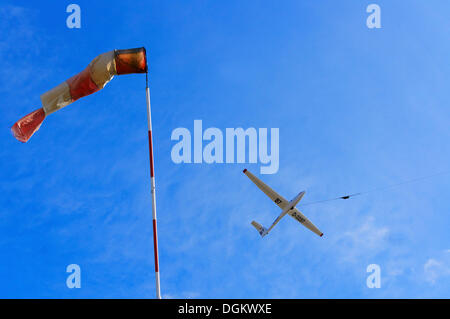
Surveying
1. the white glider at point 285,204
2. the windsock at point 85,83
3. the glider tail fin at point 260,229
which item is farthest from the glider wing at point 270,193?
the windsock at point 85,83

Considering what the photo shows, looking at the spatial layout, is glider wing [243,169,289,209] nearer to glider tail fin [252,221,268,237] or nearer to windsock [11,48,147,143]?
glider tail fin [252,221,268,237]

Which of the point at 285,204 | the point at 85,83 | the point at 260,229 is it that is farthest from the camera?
the point at 260,229

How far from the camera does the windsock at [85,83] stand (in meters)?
48.1

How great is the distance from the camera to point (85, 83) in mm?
48812

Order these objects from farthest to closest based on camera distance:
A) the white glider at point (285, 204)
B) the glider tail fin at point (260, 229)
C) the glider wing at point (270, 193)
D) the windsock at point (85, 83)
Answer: the glider tail fin at point (260, 229) → the glider wing at point (270, 193) → the white glider at point (285, 204) → the windsock at point (85, 83)

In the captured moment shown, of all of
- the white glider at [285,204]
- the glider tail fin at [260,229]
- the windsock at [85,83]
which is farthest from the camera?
the glider tail fin at [260,229]

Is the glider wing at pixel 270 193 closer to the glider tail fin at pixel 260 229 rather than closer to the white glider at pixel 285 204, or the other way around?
the white glider at pixel 285 204

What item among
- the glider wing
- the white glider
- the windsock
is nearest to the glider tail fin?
the white glider

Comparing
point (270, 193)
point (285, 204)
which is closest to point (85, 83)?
point (270, 193)

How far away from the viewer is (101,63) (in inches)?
1889

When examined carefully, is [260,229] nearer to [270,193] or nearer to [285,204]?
[285,204]

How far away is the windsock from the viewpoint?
48.1 metres

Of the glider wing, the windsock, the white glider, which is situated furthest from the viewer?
the glider wing
